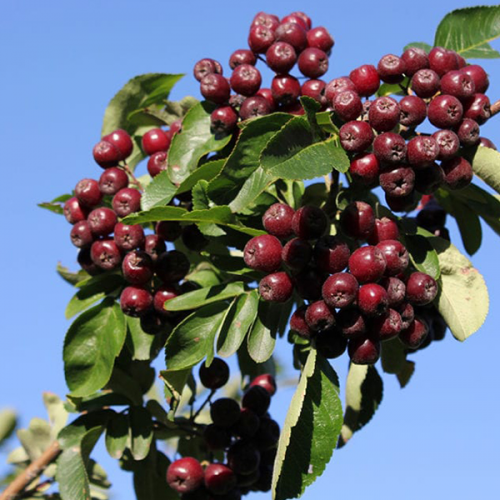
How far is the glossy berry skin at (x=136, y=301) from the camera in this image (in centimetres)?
304

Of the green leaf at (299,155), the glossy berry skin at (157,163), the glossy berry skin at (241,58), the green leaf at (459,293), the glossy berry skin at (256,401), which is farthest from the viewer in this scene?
the glossy berry skin at (256,401)

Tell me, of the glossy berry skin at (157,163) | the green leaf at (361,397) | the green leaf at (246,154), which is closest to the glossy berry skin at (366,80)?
the green leaf at (246,154)

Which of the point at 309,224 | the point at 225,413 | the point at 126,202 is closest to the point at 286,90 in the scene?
the point at 309,224

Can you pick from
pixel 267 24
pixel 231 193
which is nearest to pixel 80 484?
pixel 231 193

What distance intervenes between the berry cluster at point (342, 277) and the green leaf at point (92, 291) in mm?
781

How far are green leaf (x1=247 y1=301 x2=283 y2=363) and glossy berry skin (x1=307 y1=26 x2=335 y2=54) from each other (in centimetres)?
100

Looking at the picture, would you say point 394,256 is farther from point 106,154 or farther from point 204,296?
point 106,154

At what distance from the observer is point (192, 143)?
3.05 meters

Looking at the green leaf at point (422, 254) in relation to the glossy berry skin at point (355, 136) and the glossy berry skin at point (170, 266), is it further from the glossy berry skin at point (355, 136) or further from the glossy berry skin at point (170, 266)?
the glossy berry skin at point (170, 266)

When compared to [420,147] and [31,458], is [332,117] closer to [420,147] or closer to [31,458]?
[420,147]

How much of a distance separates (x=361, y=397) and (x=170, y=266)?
965 millimetres

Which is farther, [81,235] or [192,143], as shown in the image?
[81,235]

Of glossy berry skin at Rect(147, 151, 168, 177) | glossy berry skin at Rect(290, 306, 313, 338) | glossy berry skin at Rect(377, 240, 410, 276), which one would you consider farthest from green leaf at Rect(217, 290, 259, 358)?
glossy berry skin at Rect(147, 151, 168, 177)

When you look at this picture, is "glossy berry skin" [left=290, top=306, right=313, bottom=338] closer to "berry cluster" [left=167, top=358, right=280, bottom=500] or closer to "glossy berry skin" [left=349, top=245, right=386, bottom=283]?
"glossy berry skin" [left=349, top=245, right=386, bottom=283]
